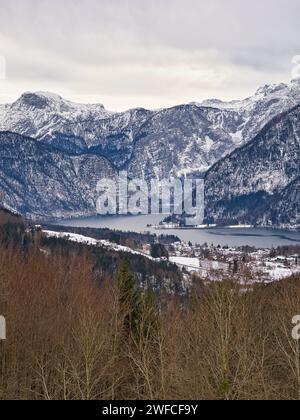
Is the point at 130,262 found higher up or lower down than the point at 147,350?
lower down

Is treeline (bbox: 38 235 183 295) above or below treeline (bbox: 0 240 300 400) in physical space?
below

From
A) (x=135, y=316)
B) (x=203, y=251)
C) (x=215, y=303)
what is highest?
(x=215, y=303)

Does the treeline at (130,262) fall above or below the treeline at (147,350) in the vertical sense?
below

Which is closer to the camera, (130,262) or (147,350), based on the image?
(147,350)

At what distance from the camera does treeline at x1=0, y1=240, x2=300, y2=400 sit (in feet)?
58.3

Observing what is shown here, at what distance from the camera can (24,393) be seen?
2050 centimetres

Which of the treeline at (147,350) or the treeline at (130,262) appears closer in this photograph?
the treeline at (147,350)

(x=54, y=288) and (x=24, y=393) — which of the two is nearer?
(x=24, y=393)

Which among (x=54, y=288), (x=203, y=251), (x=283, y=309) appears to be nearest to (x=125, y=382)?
(x=283, y=309)

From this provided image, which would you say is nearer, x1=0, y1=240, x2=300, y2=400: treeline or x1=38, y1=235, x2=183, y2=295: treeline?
x1=0, y1=240, x2=300, y2=400: treeline

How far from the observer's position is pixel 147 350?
68.3ft

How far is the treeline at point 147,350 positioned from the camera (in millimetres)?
17766
